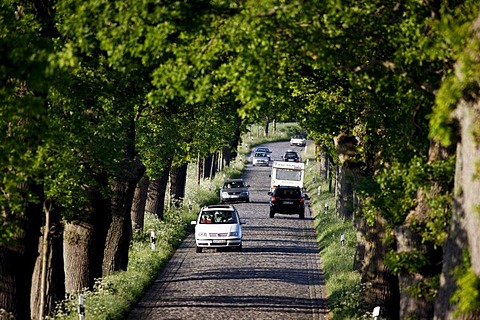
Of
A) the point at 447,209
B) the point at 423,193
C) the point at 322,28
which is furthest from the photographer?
the point at 423,193

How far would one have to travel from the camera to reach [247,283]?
1219 inches

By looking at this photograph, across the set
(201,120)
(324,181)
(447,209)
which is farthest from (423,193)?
(324,181)

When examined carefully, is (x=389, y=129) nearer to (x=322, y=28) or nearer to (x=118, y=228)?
(x=322, y=28)

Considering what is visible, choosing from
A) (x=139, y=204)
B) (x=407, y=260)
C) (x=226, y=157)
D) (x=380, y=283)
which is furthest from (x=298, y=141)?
(x=407, y=260)

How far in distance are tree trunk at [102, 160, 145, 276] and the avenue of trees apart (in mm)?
4068

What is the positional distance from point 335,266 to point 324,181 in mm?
45445

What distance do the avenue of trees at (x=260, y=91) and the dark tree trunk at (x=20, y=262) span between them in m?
0.02

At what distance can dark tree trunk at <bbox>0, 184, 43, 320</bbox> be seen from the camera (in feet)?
58.8

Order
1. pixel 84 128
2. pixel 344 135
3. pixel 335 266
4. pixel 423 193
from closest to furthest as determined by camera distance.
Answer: pixel 423 193 → pixel 84 128 → pixel 344 135 → pixel 335 266

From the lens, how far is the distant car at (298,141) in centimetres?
13012

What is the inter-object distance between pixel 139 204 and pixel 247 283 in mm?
9879

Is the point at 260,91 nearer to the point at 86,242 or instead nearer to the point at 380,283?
the point at 380,283

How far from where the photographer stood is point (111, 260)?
29.6m

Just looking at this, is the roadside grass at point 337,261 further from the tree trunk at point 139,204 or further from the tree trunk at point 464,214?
the tree trunk at point 464,214
